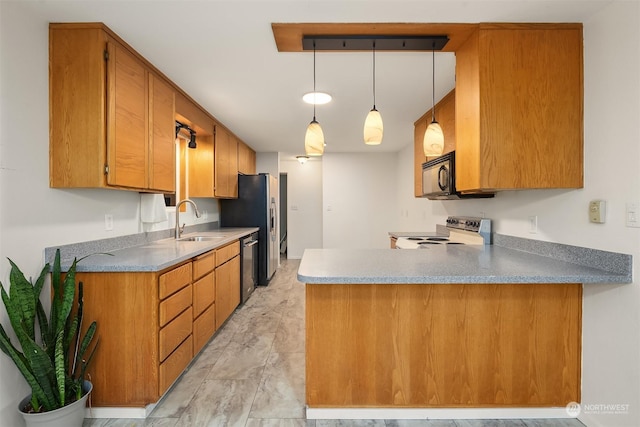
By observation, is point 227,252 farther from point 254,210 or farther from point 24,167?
point 24,167

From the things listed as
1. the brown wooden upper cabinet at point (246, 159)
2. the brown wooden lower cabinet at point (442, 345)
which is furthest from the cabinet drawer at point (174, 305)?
the brown wooden upper cabinet at point (246, 159)

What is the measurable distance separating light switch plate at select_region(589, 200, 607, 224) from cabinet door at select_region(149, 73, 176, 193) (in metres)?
2.66

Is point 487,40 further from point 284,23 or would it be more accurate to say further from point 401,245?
point 401,245

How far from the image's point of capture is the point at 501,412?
67.6 inches

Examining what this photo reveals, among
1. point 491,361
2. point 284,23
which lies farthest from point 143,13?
point 491,361

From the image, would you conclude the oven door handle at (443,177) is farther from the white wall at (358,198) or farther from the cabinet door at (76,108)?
the white wall at (358,198)

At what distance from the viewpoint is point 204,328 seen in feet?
8.32

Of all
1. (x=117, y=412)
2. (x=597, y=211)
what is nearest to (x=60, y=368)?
(x=117, y=412)

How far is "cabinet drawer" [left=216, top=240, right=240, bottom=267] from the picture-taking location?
2898 millimetres

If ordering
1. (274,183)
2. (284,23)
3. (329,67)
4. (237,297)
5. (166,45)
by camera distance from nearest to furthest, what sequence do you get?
(284,23), (166,45), (329,67), (237,297), (274,183)

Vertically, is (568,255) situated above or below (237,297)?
above

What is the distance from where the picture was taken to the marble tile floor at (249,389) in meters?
1.70

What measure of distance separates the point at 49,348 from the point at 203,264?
109 cm

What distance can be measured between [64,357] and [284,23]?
2039mm
